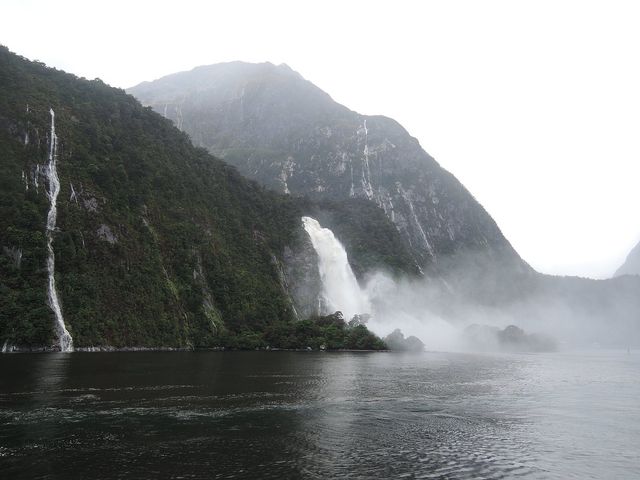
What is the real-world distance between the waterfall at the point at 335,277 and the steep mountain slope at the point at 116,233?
1053 centimetres

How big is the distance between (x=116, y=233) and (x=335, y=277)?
6470 centimetres

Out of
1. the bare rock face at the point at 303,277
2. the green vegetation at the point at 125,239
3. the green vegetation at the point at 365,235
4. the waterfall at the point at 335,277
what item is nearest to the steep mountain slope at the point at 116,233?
the green vegetation at the point at 125,239

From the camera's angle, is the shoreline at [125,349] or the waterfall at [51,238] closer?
the shoreline at [125,349]

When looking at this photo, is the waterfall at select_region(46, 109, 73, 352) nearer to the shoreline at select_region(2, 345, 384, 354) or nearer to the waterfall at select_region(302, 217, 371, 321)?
the shoreline at select_region(2, 345, 384, 354)

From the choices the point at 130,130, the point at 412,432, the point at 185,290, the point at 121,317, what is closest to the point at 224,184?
the point at 130,130

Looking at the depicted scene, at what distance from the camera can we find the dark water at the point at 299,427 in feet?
63.3

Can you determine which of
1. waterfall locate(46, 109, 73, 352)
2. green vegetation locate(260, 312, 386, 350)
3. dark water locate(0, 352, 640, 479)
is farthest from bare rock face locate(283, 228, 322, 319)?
dark water locate(0, 352, 640, 479)

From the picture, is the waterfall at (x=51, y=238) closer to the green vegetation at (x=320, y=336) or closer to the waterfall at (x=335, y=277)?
the green vegetation at (x=320, y=336)

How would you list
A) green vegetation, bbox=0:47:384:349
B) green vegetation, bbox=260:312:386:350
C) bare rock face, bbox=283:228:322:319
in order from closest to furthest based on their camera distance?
green vegetation, bbox=0:47:384:349 < green vegetation, bbox=260:312:386:350 < bare rock face, bbox=283:228:322:319

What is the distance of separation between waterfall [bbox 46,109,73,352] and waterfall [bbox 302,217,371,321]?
225ft

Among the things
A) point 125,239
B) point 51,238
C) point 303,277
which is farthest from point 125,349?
point 303,277

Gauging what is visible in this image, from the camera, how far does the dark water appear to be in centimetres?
1928

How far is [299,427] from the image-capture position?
26.3m

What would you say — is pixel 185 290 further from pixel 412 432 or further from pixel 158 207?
pixel 412 432
